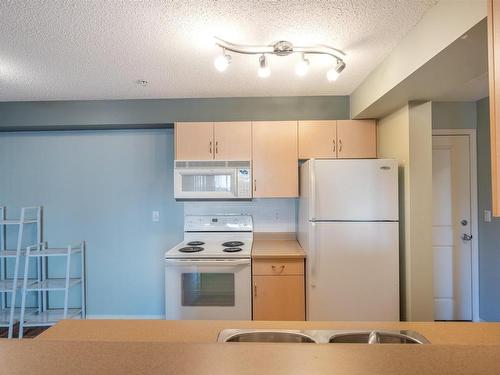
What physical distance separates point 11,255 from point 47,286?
463 mm

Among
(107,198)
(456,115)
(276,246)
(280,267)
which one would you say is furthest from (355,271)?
(107,198)

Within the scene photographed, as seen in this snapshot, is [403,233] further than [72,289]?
No

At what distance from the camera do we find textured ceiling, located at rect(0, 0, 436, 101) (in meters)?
1.40

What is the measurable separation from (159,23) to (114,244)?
91.9 inches

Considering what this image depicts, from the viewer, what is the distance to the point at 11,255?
278cm

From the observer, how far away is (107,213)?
305cm

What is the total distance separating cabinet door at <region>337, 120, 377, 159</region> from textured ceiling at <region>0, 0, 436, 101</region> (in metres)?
0.39

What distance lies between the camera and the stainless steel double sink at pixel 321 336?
1.07m

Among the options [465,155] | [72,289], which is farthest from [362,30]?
[72,289]

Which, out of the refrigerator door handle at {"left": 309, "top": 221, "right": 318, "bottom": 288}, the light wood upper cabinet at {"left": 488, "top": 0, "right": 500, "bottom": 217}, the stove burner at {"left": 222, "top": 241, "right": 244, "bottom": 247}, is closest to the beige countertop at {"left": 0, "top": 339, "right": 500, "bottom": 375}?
the light wood upper cabinet at {"left": 488, "top": 0, "right": 500, "bottom": 217}

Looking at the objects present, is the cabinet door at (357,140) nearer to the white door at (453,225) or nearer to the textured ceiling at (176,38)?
the textured ceiling at (176,38)

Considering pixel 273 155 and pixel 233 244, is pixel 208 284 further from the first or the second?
pixel 273 155

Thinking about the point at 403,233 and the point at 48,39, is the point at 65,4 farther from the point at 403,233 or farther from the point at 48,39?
the point at 403,233

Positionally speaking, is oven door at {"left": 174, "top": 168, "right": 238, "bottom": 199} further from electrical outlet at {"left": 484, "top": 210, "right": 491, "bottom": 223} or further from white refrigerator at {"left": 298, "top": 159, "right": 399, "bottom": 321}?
electrical outlet at {"left": 484, "top": 210, "right": 491, "bottom": 223}
